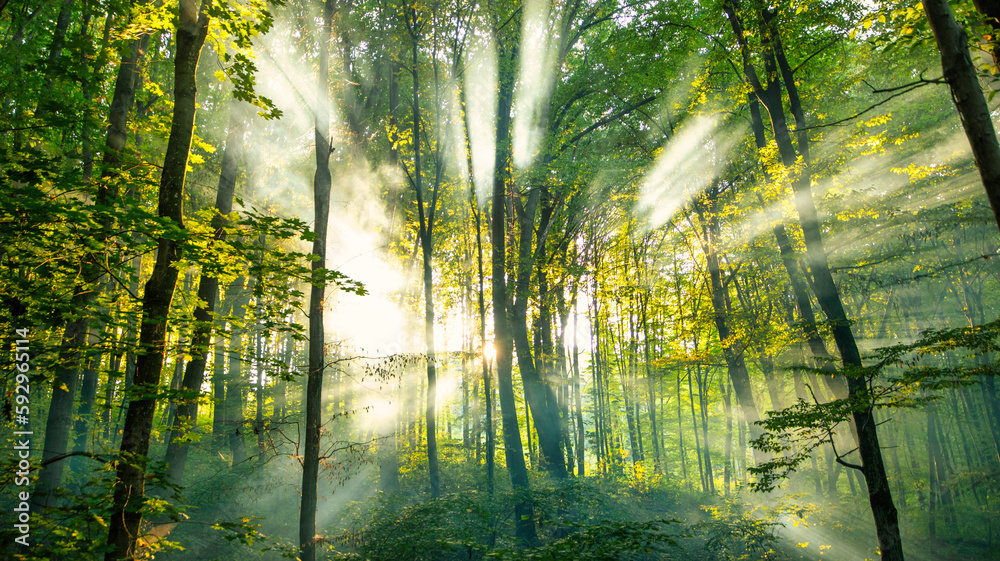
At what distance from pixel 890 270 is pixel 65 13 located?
77.7ft

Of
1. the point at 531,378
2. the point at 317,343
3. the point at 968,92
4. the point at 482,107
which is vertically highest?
the point at 482,107

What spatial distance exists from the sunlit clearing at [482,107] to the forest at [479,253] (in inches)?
4.6

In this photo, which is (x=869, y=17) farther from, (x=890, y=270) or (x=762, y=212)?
(x=890, y=270)

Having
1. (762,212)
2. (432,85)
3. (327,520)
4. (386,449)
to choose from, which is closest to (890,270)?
(762,212)

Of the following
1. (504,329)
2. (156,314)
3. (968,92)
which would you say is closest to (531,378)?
(504,329)

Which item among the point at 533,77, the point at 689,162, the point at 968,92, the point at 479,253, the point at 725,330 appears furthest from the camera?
the point at 689,162

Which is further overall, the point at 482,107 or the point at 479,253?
the point at 482,107

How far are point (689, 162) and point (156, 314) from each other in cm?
1443

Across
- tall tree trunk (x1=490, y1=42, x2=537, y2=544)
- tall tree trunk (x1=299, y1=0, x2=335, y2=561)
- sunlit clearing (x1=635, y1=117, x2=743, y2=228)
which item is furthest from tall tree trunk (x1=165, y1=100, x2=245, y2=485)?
sunlit clearing (x1=635, y1=117, x2=743, y2=228)

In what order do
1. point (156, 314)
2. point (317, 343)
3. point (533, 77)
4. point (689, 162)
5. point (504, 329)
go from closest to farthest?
point (156, 314) < point (317, 343) < point (504, 329) < point (533, 77) < point (689, 162)

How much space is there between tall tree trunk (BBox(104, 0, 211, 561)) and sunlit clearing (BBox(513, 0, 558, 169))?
8.63 meters

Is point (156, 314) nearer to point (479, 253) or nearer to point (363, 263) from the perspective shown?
point (479, 253)

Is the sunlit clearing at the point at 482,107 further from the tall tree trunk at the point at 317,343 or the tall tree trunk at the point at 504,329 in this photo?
A: the tall tree trunk at the point at 317,343

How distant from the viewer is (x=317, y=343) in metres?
7.14
